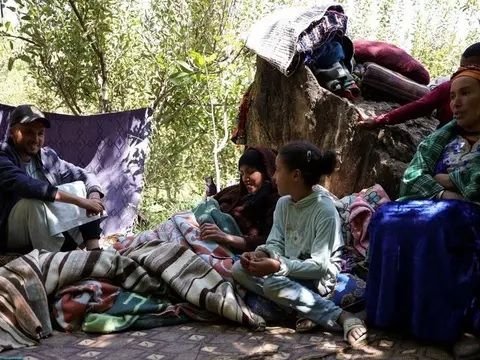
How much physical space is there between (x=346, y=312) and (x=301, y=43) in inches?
81.7

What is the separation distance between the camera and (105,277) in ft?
8.31

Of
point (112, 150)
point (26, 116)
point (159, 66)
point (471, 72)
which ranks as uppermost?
point (159, 66)

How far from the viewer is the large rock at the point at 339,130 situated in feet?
10.7

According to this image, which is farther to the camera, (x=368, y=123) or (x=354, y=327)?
(x=368, y=123)

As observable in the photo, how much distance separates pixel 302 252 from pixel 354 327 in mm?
487

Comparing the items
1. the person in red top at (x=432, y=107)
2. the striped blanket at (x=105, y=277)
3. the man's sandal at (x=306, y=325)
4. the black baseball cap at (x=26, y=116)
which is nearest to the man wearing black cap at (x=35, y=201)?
the black baseball cap at (x=26, y=116)

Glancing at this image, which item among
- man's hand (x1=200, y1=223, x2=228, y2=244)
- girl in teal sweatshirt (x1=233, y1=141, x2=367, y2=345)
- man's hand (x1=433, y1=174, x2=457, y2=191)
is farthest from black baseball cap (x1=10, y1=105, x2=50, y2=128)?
man's hand (x1=433, y1=174, x2=457, y2=191)

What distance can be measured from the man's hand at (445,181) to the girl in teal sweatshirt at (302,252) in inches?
19.4

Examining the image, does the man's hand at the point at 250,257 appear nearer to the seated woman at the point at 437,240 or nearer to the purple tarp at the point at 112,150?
the seated woman at the point at 437,240

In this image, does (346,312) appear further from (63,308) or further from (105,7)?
(105,7)

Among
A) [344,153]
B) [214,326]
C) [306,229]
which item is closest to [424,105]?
[344,153]

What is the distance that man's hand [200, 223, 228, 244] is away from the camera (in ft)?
9.41

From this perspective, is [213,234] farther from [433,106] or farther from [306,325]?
[433,106]

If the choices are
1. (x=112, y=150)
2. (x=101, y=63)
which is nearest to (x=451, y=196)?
(x=112, y=150)
